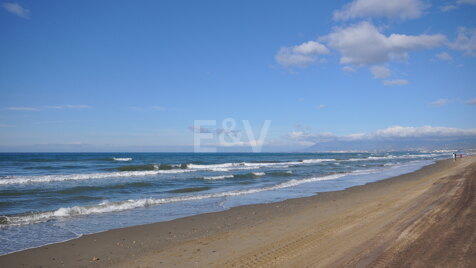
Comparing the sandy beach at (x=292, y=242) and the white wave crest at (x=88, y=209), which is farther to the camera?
the white wave crest at (x=88, y=209)

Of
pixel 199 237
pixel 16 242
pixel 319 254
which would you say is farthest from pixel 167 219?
pixel 319 254

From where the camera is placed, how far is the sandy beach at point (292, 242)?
5859 millimetres

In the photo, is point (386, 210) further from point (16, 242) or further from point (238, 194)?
point (16, 242)

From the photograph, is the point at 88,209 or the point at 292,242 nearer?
the point at 292,242

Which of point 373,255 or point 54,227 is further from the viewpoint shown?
point 54,227

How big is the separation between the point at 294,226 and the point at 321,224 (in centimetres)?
76

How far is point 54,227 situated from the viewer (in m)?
9.61

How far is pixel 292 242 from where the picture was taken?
7148mm

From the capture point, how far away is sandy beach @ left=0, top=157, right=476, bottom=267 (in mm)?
5859

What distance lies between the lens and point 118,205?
43.8 feet

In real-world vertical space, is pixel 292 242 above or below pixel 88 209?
above

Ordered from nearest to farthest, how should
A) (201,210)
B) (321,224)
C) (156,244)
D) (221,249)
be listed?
(221,249) < (156,244) < (321,224) < (201,210)

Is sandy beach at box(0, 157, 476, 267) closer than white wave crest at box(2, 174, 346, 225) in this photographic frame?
Yes

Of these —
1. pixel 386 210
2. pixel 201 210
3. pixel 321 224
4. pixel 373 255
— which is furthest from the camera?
pixel 201 210
